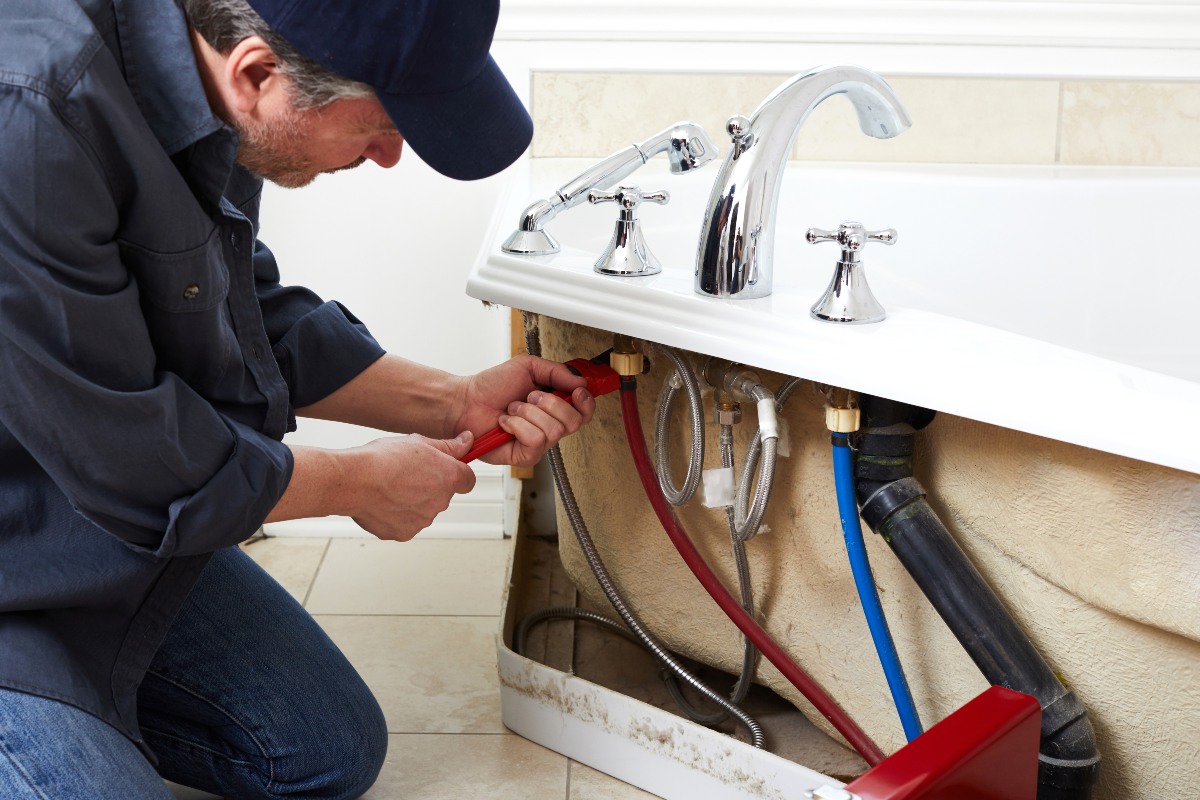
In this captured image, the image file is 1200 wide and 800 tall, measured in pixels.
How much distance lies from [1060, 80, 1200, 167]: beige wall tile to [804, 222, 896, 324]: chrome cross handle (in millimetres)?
937

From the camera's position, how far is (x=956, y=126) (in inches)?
68.7

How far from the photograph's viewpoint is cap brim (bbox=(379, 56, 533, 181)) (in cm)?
84

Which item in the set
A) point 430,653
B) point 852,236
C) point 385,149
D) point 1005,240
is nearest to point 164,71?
point 385,149

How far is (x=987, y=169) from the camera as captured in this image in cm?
171

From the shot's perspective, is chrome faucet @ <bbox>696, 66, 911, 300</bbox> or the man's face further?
chrome faucet @ <bbox>696, 66, 911, 300</bbox>

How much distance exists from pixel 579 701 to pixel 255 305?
548 millimetres

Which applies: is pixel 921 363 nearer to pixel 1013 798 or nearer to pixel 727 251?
pixel 727 251

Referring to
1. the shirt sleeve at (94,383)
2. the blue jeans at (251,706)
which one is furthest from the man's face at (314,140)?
the blue jeans at (251,706)

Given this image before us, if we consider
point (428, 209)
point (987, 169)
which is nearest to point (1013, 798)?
point (987, 169)

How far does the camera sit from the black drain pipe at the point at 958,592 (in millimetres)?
934

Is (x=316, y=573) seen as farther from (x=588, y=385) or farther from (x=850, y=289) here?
(x=850, y=289)

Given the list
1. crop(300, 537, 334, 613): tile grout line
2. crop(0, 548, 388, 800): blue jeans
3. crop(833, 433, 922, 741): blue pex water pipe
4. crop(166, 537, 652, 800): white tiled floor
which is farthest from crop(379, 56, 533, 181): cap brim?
crop(300, 537, 334, 613): tile grout line

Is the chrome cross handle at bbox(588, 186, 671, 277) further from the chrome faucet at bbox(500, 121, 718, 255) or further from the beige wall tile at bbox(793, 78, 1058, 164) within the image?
the beige wall tile at bbox(793, 78, 1058, 164)

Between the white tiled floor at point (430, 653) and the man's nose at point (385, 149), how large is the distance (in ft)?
2.23
